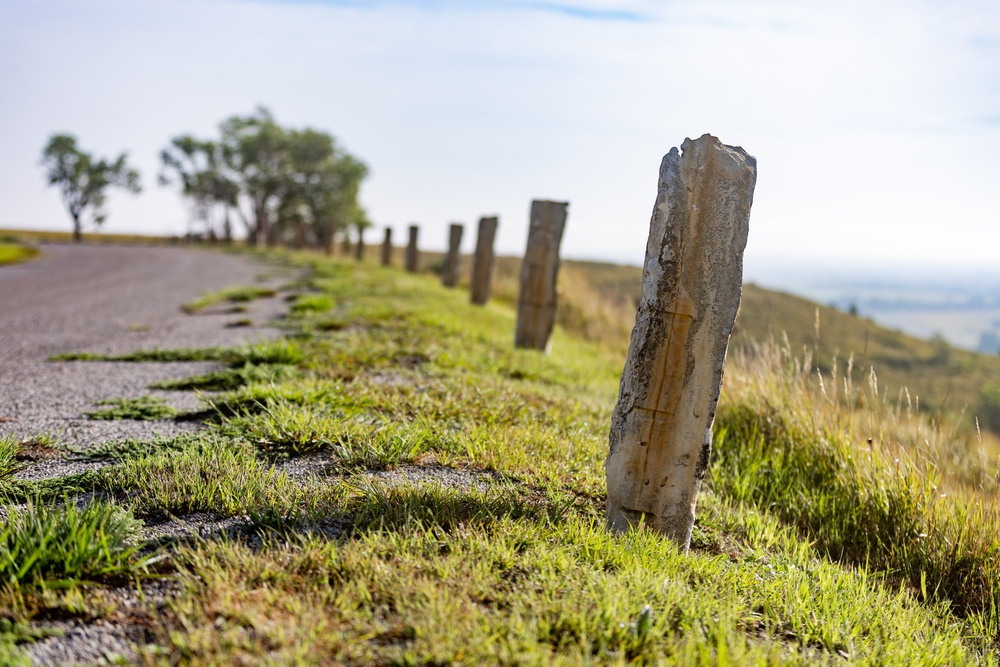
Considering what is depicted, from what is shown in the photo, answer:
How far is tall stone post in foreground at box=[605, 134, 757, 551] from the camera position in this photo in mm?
3395

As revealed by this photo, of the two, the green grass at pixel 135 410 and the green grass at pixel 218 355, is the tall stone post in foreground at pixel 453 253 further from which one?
the green grass at pixel 135 410

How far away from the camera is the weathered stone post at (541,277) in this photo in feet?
30.7

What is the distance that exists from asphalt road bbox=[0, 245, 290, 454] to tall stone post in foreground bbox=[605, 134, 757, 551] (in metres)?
2.85

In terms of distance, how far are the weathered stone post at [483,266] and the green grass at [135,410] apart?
9.35 metres

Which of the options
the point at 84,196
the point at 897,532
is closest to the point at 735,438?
the point at 897,532

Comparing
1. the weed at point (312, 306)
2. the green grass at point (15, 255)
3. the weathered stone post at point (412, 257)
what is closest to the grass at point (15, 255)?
the green grass at point (15, 255)

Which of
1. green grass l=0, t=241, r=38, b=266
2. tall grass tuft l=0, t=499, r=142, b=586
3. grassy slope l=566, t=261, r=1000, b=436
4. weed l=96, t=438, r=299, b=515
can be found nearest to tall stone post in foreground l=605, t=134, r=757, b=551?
weed l=96, t=438, r=299, b=515

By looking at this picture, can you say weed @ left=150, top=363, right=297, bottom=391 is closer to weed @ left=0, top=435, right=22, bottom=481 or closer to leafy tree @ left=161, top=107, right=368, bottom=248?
weed @ left=0, top=435, right=22, bottom=481

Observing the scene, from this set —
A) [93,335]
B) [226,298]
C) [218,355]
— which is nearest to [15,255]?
[226,298]

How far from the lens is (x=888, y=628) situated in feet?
10.2

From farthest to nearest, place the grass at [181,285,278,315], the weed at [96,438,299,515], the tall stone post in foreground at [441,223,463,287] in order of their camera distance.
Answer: the tall stone post in foreground at [441,223,463,287], the grass at [181,285,278,315], the weed at [96,438,299,515]

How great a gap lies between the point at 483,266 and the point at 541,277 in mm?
4764

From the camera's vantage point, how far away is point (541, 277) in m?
9.52

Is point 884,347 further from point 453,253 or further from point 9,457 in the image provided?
point 9,457
